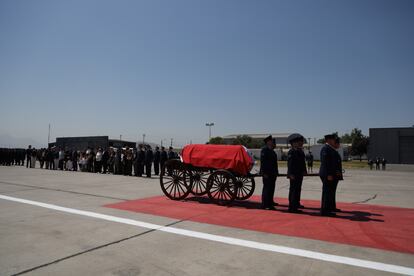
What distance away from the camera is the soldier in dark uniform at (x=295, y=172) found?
7.98 m

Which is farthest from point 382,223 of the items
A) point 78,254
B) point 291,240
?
point 78,254

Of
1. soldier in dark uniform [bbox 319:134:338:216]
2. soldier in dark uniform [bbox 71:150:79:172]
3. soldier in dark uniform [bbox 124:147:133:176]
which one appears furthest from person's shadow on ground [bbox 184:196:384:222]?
soldier in dark uniform [bbox 71:150:79:172]

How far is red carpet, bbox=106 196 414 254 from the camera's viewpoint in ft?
18.4

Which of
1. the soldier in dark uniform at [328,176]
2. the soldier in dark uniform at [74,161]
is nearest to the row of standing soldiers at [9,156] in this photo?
the soldier in dark uniform at [74,161]

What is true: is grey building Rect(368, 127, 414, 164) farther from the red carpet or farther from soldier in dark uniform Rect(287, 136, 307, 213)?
soldier in dark uniform Rect(287, 136, 307, 213)

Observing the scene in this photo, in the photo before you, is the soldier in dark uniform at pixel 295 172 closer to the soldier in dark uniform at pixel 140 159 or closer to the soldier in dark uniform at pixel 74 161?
the soldier in dark uniform at pixel 140 159

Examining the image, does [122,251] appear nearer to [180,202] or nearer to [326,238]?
[326,238]

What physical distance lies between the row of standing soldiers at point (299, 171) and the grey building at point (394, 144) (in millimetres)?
60018

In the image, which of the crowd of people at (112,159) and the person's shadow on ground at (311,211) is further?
the crowd of people at (112,159)

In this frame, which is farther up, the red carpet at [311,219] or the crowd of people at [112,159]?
the crowd of people at [112,159]

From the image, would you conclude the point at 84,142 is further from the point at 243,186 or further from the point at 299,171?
the point at 299,171

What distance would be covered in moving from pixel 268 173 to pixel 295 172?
720 mm

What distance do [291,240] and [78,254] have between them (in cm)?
349

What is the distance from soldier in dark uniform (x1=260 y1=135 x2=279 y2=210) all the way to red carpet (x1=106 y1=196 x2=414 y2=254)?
0.33 meters
